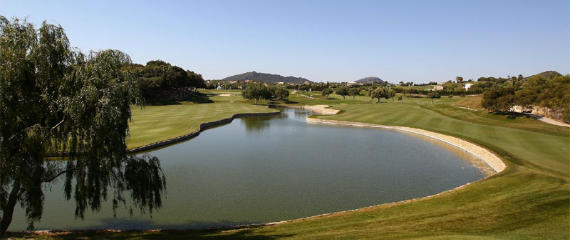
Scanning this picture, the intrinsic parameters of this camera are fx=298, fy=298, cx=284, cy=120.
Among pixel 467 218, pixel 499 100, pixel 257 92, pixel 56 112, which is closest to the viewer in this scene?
pixel 56 112

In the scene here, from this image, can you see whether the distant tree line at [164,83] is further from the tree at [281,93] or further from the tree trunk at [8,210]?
the tree trunk at [8,210]

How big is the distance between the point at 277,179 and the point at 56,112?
1736cm

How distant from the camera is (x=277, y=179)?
86.3 feet

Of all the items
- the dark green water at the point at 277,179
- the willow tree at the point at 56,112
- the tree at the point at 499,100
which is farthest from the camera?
the tree at the point at 499,100

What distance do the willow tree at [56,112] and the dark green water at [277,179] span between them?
15.9 feet

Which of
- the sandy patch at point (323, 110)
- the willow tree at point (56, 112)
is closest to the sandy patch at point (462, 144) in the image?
the sandy patch at point (323, 110)

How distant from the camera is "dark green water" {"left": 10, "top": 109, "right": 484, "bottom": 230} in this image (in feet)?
61.0

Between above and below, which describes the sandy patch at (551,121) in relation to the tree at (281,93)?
below

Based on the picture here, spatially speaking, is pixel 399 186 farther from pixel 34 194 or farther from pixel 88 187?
pixel 34 194

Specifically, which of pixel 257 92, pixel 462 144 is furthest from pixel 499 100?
pixel 257 92

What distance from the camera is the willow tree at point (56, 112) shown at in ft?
38.6

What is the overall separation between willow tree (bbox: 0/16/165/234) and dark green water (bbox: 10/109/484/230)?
4834mm

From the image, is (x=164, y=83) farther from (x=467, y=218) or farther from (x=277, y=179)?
(x=467, y=218)

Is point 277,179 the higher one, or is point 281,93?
point 281,93
